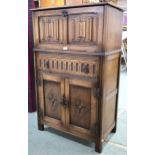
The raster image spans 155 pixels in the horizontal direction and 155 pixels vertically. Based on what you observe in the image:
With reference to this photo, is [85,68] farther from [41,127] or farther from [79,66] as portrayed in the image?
[41,127]

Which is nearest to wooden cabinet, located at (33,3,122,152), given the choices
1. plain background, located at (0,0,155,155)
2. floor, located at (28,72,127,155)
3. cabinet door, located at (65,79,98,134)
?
cabinet door, located at (65,79,98,134)

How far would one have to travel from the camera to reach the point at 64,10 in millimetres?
1683

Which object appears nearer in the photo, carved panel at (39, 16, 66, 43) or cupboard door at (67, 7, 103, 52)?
cupboard door at (67, 7, 103, 52)

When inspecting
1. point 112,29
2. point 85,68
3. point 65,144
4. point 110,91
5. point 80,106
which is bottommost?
point 65,144

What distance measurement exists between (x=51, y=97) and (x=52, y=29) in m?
0.70

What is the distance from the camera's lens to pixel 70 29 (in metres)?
1.69

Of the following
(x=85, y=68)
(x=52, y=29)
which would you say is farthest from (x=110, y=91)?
(x=52, y=29)

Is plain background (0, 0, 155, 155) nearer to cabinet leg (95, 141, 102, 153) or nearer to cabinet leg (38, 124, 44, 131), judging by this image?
cabinet leg (95, 141, 102, 153)

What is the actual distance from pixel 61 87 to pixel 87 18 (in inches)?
27.8

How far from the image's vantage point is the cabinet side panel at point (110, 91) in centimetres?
168

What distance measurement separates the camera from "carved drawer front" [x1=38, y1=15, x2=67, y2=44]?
174 cm
